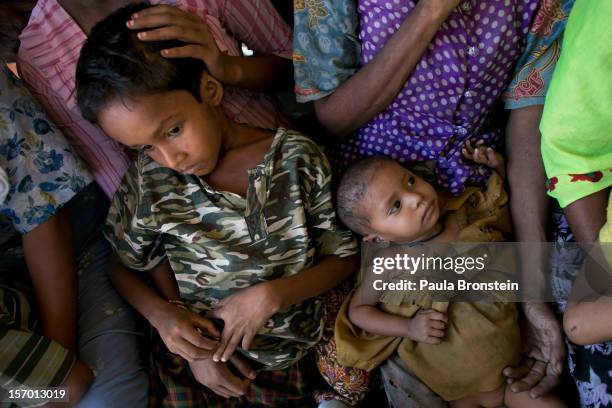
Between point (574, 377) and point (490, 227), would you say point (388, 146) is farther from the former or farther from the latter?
point (574, 377)

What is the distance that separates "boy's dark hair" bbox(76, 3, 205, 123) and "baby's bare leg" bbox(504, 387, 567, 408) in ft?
3.30

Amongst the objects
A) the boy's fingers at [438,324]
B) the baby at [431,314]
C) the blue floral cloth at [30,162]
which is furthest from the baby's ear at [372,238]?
the blue floral cloth at [30,162]

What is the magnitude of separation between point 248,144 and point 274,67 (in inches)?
10.6

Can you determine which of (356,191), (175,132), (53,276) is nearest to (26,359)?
(53,276)

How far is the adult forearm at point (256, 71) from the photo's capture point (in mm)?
1358

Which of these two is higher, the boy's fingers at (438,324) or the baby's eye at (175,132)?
the baby's eye at (175,132)

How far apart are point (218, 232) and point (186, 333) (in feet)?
0.79

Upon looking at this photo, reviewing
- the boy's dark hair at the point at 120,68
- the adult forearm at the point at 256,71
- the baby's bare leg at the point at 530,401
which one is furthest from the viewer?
the adult forearm at the point at 256,71

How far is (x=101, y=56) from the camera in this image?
111 cm

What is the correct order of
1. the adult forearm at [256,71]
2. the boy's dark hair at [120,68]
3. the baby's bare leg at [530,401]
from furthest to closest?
1. the adult forearm at [256,71]
2. the baby's bare leg at [530,401]
3. the boy's dark hair at [120,68]

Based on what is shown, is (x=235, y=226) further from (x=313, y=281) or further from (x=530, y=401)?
(x=530, y=401)

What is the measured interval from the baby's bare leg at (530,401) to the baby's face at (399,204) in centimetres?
43

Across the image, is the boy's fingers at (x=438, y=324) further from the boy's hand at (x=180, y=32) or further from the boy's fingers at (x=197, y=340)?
the boy's hand at (x=180, y=32)

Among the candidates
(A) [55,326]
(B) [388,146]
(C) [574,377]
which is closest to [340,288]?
(B) [388,146]
